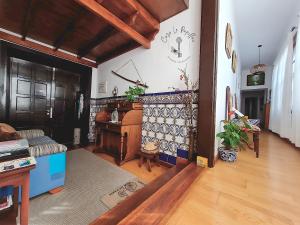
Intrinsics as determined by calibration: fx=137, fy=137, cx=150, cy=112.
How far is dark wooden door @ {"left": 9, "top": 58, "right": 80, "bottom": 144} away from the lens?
9.63ft

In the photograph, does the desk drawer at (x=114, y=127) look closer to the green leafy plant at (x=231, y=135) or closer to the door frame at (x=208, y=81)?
the door frame at (x=208, y=81)

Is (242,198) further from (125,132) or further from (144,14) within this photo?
(144,14)

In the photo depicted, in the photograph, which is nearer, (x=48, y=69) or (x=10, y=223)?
(x=10, y=223)

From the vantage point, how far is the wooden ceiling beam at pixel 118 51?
9.82ft

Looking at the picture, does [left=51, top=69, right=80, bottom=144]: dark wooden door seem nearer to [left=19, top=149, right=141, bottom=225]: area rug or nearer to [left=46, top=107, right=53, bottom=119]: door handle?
[left=46, top=107, right=53, bottom=119]: door handle

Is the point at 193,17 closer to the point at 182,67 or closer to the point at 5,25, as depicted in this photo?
the point at 182,67

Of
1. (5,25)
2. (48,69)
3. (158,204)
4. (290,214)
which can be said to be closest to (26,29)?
(5,25)

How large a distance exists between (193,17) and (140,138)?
2241 millimetres

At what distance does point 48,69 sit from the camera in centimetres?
334

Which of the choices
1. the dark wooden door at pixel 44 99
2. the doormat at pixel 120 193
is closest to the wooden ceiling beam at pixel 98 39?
the dark wooden door at pixel 44 99

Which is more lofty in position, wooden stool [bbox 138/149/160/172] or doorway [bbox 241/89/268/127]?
doorway [bbox 241/89/268/127]

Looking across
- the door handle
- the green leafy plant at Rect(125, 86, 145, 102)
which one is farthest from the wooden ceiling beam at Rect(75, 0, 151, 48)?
the door handle

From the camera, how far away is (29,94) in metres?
3.08

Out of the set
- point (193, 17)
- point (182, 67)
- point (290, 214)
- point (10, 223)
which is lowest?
point (10, 223)
